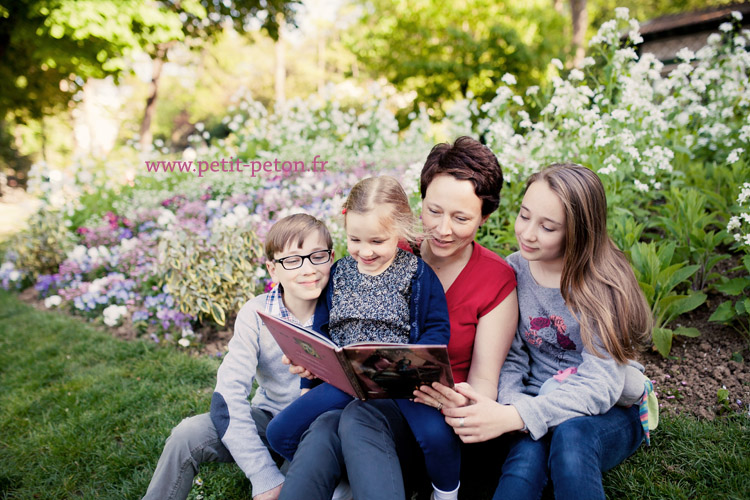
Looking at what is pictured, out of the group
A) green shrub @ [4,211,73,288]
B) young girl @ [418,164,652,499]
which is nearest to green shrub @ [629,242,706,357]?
young girl @ [418,164,652,499]

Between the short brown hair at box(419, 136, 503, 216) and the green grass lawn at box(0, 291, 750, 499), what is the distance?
1.25 metres

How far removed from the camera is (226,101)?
27422mm

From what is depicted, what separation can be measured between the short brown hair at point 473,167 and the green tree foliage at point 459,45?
10213 mm

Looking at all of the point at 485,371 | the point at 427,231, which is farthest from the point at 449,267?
the point at 485,371

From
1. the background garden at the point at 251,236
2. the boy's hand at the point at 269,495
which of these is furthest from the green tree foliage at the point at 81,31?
the boy's hand at the point at 269,495

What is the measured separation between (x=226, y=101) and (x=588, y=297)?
28.4 meters

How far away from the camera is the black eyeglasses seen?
2.01 meters

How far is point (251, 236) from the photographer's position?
3.97 meters

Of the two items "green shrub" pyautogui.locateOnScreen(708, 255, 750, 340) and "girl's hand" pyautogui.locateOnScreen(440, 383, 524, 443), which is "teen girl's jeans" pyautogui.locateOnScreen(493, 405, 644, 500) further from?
"green shrub" pyautogui.locateOnScreen(708, 255, 750, 340)

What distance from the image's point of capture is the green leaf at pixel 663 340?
8.68 ft

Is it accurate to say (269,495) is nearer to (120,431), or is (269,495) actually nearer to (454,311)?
(454,311)

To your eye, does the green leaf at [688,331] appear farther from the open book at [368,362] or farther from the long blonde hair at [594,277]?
the open book at [368,362]

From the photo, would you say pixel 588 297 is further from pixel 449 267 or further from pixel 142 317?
pixel 142 317

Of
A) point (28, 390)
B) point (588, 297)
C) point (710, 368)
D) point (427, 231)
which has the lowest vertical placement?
point (28, 390)
